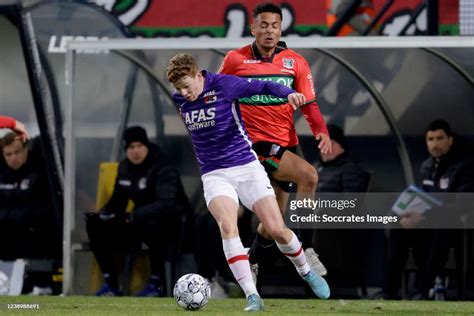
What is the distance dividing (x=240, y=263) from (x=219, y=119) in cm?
119

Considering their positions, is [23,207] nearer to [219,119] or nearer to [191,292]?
[219,119]

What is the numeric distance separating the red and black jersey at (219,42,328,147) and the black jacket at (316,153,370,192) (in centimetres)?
172

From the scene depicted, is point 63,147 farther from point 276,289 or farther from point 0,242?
point 276,289

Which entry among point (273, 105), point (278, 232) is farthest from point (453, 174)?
point (278, 232)

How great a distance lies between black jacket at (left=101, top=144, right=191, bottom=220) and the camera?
50.6 ft

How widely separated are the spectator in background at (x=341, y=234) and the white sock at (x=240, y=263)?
146 inches

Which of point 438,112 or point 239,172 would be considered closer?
point 239,172

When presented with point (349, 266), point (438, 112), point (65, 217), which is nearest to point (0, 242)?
point (65, 217)

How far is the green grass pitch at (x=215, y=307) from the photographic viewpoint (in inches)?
466

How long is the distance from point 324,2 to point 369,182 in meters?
4.49

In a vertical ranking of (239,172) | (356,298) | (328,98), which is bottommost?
(356,298)

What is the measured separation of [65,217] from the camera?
51.2 ft

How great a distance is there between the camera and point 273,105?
13.6m

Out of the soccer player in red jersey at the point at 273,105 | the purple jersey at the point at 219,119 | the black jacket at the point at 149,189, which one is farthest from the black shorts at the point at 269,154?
the black jacket at the point at 149,189
